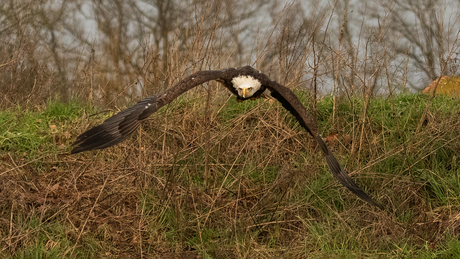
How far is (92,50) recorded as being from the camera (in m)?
6.46

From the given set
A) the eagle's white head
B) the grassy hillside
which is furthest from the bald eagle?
the grassy hillside

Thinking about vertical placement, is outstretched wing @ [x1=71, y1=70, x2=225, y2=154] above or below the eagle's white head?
below

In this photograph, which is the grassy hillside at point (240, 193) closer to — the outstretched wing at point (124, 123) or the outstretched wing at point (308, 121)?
the outstretched wing at point (308, 121)

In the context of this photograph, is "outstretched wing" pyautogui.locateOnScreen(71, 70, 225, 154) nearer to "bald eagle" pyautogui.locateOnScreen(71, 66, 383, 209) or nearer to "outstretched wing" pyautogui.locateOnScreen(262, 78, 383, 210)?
"bald eagle" pyautogui.locateOnScreen(71, 66, 383, 209)

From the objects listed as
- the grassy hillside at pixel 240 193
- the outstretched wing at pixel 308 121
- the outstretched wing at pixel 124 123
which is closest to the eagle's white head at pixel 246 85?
the outstretched wing at pixel 308 121

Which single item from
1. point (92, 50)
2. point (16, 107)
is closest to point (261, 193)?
point (92, 50)

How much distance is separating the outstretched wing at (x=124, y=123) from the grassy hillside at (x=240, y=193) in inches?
25.1

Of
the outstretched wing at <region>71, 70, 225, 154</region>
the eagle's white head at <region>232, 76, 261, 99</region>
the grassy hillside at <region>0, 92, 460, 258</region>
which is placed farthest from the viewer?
the eagle's white head at <region>232, 76, 261, 99</region>

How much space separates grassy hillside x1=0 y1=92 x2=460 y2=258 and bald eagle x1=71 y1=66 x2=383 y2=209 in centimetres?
39

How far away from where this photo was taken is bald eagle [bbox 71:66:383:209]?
3367 mm

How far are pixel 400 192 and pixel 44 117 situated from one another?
512cm

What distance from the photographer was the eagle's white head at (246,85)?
4320 millimetres

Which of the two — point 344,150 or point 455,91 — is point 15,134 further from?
point 455,91

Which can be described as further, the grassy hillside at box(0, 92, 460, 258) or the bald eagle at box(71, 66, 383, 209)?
the grassy hillside at box(0, 92, 460, 258)
